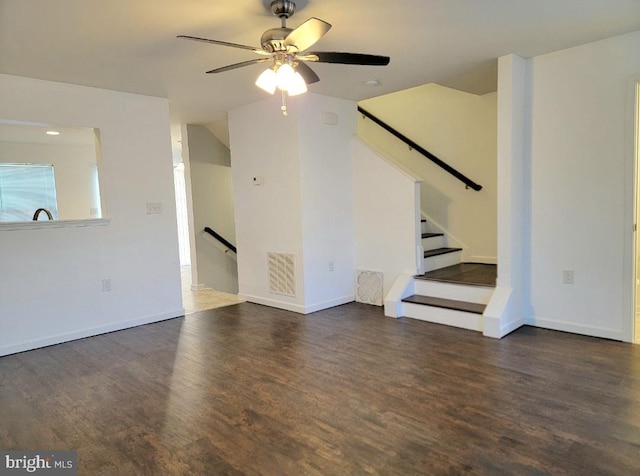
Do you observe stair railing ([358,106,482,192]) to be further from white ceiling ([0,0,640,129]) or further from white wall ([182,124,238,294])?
white wall ([182,124,238,294])

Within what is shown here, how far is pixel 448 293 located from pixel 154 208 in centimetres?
317

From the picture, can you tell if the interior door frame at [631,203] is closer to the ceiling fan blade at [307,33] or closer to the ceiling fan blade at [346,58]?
the ceiling fan blade at [346,58]

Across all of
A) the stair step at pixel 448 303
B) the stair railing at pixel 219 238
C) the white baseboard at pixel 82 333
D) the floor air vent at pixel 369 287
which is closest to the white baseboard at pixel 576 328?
the stair step at pixel 448 303

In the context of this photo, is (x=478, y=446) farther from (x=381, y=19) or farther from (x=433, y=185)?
(x=433, y=185)

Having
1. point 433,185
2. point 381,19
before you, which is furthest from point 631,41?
point 433,185

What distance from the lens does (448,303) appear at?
3.93 meters

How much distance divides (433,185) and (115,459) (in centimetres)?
472

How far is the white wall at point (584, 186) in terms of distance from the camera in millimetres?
3143

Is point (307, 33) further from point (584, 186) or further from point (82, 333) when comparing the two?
point (82, 333)

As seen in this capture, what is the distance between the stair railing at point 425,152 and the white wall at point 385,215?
1053 millimetres

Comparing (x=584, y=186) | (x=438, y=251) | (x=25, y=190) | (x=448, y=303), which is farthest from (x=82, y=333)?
(x=584, y=186)

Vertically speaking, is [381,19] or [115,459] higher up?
[381,19]

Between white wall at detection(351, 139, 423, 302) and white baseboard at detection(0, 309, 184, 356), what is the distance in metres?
2.27

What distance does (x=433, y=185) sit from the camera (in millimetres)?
5527
